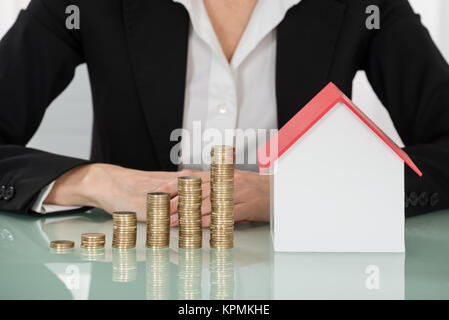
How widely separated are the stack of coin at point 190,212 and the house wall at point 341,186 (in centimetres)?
11

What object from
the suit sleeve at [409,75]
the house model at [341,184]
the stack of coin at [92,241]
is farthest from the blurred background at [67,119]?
the house model at [341,184]

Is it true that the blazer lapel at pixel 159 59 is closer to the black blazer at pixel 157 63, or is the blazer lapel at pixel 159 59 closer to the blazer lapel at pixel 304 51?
the black blazer at pixel 157 63

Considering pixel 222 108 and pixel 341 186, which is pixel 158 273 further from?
pixel 222 108

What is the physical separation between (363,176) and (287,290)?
0.79 feet

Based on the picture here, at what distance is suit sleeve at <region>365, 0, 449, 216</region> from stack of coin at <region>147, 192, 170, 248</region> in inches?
33.8

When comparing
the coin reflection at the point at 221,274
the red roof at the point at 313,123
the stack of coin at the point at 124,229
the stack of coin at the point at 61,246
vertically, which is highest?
the red roof at the point at 313,123

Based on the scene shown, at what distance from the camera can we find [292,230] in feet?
2.67

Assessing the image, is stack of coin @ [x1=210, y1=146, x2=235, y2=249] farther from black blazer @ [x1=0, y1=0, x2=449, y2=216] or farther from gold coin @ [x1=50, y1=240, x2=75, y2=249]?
black blazer @ [x1=0, y1=0, x2=449, y2=216]

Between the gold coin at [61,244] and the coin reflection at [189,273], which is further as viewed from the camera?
→ the gold coin at [61,244]

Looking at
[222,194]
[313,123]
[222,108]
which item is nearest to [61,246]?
[222,194]

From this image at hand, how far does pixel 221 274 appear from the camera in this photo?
2.30 feet

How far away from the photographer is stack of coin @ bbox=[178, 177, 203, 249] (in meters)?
0.82

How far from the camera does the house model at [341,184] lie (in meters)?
0.80
